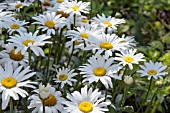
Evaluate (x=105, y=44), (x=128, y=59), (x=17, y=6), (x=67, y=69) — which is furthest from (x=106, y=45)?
(x=17, y=6)

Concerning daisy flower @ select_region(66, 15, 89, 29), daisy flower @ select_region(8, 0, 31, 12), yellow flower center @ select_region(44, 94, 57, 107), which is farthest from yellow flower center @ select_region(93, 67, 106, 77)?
daisy flower @ select_region(8, 0, 31, 12)

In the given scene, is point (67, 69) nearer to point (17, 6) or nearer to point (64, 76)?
point (64, 76)

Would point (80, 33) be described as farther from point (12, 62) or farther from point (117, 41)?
point (12, 62)

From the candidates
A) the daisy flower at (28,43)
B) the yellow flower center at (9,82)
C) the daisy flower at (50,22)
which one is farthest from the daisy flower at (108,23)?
the yellow flower center at (9,82)

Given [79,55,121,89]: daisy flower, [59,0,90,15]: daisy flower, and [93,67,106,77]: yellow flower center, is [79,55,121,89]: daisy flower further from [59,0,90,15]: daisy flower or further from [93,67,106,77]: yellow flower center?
[59,0,90,15]: daisy flower

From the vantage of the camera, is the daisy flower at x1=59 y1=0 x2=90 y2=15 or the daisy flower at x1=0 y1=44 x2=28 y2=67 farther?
the daisy flower at x1=59 y1=0 x2=90 y2=15

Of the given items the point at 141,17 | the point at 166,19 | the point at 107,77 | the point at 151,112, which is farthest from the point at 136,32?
the point at 107,77

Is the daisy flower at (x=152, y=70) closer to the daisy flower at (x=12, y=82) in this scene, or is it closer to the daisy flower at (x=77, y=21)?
the daisy flower at (x=77, y=21)
